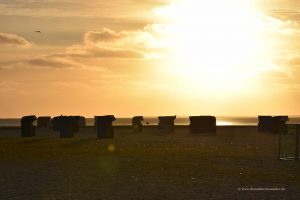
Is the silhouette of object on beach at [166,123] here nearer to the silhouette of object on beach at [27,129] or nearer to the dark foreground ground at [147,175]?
the silhouette of object on beach at [27,129]

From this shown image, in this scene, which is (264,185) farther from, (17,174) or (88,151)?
(88,151)

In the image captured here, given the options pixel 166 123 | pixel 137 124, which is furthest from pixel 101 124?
pixel 137 124

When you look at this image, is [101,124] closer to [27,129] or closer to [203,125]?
[27,129]

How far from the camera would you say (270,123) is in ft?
205

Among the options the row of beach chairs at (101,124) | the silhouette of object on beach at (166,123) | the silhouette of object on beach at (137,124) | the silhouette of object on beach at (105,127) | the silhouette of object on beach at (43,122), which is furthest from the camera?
the silhouette of object on beach at (43,122)

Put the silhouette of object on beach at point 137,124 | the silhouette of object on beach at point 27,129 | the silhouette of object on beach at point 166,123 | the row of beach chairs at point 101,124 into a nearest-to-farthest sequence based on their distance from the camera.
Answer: the row of beach chairs at point 101,124 < the silhouette of object on beach at point 27,129 < the silhouette of object on beach at point 166,123 < the silhouette of object on beach at point 137,124

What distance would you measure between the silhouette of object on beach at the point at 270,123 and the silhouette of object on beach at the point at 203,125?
656 centimetres

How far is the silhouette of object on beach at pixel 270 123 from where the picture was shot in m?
60.7

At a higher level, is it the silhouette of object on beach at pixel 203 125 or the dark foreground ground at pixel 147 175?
the silhouette of object on beach at pixel 203 125

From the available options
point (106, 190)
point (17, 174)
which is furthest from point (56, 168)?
point (106, 190)

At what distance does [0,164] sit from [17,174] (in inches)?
180

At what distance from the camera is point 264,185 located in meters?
19.3

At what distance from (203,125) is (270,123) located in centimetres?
783

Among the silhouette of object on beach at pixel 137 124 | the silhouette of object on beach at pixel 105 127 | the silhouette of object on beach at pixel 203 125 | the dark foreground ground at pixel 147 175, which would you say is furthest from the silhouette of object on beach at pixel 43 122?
the dark foreground ground at pixel 147 175
